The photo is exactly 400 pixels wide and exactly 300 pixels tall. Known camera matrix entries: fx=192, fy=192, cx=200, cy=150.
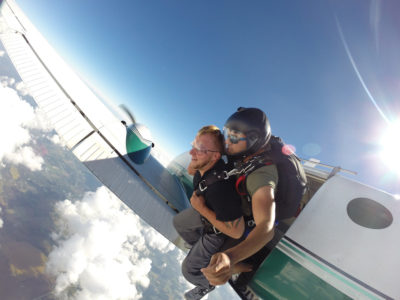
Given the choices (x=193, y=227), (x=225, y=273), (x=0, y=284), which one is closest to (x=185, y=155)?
(x=193, y=227)

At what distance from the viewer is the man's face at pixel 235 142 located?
2.06 m

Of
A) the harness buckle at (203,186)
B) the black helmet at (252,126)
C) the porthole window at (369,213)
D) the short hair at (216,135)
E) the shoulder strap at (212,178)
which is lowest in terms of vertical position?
the harness buckle at (203,186)

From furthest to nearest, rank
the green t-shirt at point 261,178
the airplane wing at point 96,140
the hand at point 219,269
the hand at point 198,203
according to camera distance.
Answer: the airplane wing at point 96,140, the hand at point 198,203, the green t-shirt at point 261,178, the hand at point 219,269

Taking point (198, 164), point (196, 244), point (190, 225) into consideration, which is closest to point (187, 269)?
point (196, 244)

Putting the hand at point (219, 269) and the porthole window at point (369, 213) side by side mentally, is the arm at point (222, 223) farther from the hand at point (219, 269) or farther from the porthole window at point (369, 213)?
the porthole window at point (369, 213)

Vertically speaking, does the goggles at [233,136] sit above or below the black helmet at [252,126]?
below

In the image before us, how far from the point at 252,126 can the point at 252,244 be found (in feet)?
3.77

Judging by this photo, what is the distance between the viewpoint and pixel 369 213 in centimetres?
259

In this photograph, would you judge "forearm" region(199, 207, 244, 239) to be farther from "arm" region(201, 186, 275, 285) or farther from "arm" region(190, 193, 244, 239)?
"arm" region(201, 186, 275, 285)

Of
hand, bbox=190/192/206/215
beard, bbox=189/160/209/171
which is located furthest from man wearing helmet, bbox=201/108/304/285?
hand, bbox=190/192/206/215

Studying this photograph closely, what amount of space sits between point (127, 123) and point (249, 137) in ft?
16.0

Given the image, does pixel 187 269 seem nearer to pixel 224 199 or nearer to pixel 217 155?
pixel 224 199

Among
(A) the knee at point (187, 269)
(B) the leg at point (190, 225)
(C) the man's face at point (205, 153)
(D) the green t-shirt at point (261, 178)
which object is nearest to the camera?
(D) the green t-shirt at point (261, 178)

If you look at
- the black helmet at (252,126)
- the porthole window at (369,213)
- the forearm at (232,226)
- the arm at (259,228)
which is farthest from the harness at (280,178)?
the porthole window at (369,213)
